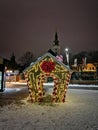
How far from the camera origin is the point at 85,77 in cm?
5925

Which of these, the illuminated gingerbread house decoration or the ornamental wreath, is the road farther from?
the ornamental wreath

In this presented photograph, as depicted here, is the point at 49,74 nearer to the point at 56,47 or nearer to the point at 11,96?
the point at 11,96

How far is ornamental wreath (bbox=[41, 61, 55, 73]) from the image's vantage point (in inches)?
712

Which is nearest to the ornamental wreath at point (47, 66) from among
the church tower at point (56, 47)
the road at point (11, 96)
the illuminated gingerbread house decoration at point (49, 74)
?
the illuminated gingerbread house decoration at point (49, 74)

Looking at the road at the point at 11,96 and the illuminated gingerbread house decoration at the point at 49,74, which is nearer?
the road at the point at 11,96

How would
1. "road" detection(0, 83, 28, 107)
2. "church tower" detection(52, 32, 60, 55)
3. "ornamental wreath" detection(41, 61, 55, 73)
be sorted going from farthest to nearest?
"church tower" detection(52, 32, 60, 55)
"ornamental wreath" detection(41, 61, 55, 73)
"road" detection(0, 83, 28, 107)

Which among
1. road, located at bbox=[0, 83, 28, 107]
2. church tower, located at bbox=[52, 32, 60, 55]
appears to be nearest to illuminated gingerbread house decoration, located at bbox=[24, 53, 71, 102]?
road, located at bbox=[0, 83, 28, 107]

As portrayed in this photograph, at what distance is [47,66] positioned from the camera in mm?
18156

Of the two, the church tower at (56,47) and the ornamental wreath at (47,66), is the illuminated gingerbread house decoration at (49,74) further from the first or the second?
the church tower at (56,47)

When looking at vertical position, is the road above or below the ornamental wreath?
below

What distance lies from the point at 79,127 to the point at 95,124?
0.86m

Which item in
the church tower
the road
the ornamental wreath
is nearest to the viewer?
the road

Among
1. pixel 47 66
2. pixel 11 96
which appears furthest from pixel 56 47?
pixel 47 66

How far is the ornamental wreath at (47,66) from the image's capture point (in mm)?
18097
